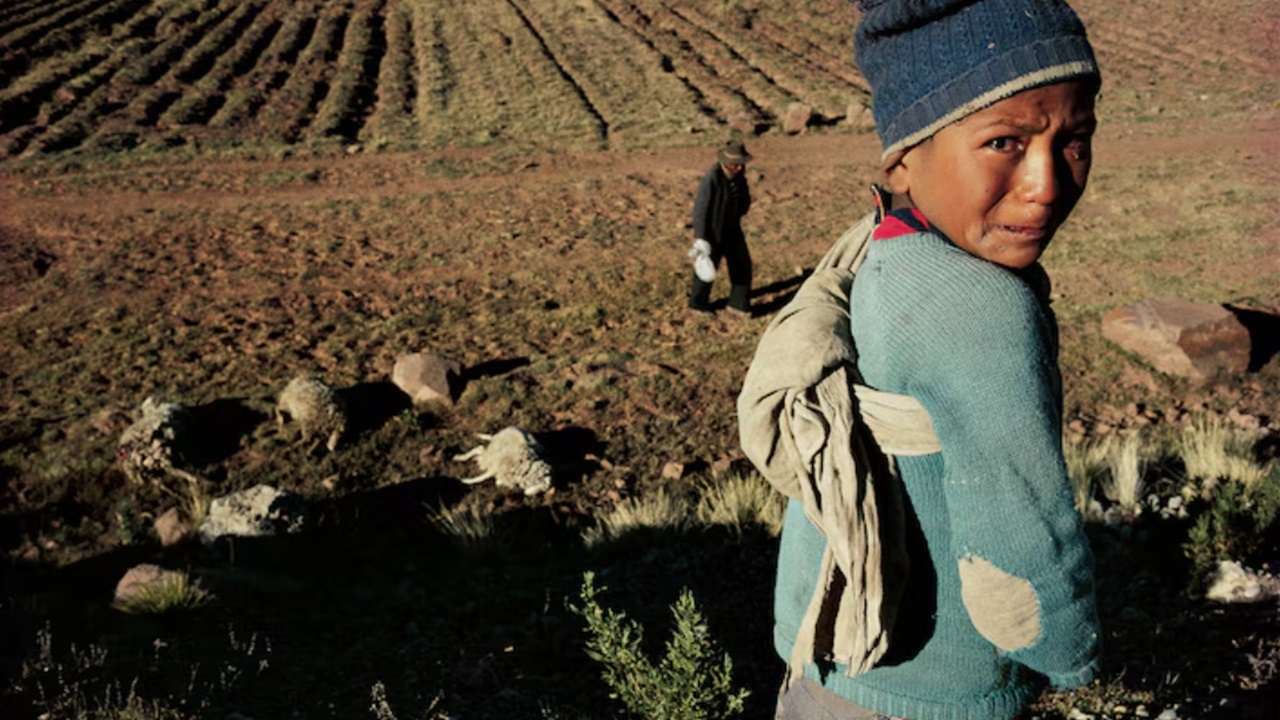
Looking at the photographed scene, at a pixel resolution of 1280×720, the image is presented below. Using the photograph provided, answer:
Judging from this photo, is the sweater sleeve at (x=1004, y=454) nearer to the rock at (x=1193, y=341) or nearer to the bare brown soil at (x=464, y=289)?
the bare brown soil at (x=464, y=289)

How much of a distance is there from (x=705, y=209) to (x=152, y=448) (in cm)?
456

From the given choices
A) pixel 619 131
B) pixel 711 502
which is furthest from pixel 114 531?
pixel 619 131

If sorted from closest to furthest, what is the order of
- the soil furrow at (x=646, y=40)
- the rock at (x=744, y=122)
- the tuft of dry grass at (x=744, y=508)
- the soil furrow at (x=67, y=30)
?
the tuft of dry grass at (x=744, y=508) < the rock at (x=744, y=122) < the soil furrow at (x=646, y=40) < the soil furrow at (x=67, y=30)

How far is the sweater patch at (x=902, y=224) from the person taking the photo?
143 centimetres

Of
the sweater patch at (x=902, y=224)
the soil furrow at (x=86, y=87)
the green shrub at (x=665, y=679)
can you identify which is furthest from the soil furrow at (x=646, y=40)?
the sweater patch at (x=902, y=224)

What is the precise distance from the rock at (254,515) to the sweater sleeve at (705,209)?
417 centimetres

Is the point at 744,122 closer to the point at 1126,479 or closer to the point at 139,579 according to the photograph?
the point at 1126,479

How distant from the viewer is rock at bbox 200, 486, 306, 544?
4996 millimetres

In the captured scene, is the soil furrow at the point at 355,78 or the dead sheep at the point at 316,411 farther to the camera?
the soil furrow at the point at 355,78

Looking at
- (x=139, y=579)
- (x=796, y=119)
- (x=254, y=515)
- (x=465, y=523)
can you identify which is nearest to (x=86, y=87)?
(x=796, y=119)

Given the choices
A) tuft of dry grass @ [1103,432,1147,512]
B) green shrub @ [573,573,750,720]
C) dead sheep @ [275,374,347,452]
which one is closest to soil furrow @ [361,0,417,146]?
dead sheep @ [275,374,347,452]

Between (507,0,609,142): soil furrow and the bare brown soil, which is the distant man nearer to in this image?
the bare brown soil

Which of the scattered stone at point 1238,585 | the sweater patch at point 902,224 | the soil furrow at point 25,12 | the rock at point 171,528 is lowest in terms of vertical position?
the rock at point 171,528

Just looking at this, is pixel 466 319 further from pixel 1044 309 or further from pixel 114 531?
pixel 1044 309
